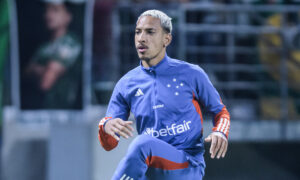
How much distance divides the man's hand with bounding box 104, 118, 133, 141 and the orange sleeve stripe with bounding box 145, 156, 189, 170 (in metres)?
0.26

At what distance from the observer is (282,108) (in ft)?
23.0

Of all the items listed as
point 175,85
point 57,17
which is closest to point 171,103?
point 175,85

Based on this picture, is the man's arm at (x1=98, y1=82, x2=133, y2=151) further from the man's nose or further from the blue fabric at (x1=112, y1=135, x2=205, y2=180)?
the man's nose

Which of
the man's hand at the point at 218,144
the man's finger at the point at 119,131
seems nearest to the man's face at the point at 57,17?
the man's finger at the point at 119,131

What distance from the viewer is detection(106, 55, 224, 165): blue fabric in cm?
319

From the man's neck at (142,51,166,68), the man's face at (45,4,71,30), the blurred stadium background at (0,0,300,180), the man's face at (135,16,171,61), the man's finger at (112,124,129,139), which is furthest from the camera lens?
the man's face at (45,4,71,30)

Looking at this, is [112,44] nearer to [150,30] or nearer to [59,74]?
[59,74]

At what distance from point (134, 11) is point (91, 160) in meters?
2.14

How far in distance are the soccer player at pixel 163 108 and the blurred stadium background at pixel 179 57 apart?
3433 mm

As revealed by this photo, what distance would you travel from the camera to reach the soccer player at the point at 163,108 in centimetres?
310

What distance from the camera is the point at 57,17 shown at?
7285 millimetres

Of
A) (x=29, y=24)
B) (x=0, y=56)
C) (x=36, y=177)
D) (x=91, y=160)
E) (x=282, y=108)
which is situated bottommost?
(x=36, y=177)

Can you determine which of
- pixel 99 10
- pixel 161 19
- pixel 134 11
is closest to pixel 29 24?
pixel 99 10

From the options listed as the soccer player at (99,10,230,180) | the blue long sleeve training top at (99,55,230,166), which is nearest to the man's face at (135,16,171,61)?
the soccer player at (99,10,230,180)
